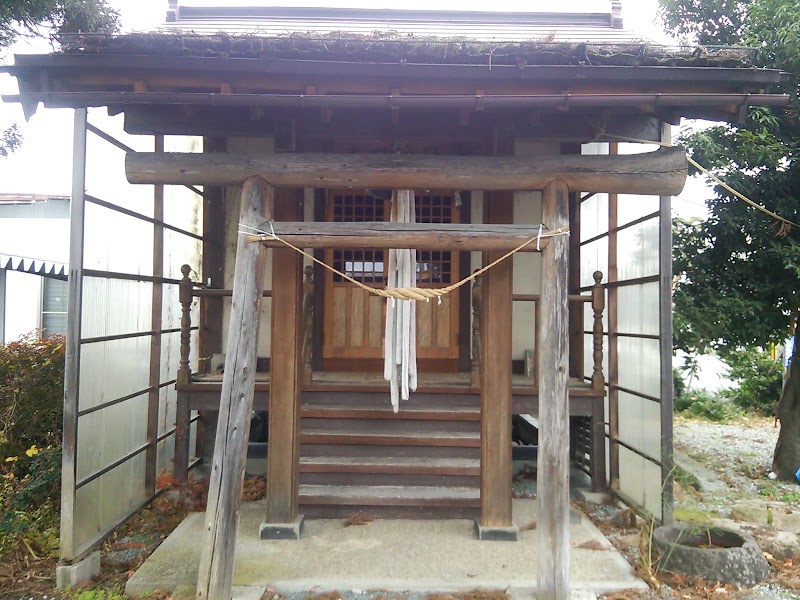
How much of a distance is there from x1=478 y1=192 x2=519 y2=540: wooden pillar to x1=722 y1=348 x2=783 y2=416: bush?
9628mm

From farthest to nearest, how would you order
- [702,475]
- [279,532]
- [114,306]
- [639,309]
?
[702,475], [639,309], [114,306], [279,532]

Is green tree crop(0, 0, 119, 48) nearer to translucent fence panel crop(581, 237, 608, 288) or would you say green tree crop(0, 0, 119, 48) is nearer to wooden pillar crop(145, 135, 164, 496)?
wooden pillar crop(145, 135, 164, 496)

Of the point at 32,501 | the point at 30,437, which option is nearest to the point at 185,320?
the point at 30,437

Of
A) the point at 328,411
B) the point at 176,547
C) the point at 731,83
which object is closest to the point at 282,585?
the point at 176,547

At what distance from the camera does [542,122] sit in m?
4.61

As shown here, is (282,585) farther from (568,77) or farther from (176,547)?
(568,77)

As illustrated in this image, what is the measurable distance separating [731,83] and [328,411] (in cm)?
432

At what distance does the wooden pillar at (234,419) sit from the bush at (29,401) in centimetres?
324

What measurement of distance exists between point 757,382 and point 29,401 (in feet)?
44.8

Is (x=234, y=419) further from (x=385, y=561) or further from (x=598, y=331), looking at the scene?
(x=598, y=331)

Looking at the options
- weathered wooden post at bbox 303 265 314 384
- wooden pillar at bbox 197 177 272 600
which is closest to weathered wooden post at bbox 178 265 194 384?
weathered wooden post at bbox 303 265 314 384

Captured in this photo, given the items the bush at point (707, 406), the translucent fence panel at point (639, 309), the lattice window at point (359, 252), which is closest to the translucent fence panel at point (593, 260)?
the translucent fence panel at point (639, 309)

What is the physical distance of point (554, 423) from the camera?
3719 millimetres

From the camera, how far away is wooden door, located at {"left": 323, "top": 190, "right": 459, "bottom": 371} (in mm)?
6891
